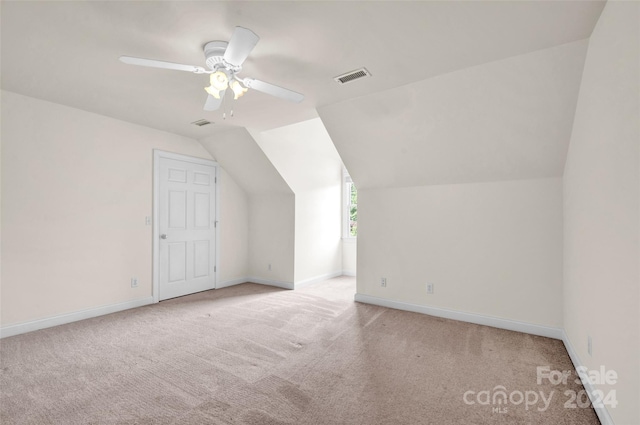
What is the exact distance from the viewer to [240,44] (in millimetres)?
1868

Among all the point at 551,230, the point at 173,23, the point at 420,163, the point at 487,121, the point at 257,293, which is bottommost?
the point at 257,293

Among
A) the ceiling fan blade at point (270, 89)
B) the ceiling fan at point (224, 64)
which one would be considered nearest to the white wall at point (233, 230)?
the ceiling fan at point (224, 64)

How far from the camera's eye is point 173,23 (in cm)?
201

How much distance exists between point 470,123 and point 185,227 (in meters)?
4.26

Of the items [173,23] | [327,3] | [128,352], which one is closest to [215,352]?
[128,352]

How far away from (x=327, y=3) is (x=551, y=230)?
308 centimetres

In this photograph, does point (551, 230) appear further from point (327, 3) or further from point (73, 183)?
point (73, 183)

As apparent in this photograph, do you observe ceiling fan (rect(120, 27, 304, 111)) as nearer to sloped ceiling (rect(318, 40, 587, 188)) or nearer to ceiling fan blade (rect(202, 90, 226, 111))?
ceiling fan blade (rect(202, 90, 226, 111))

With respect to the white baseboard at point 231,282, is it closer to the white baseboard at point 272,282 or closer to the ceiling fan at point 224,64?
the white baseboard at point 272,282

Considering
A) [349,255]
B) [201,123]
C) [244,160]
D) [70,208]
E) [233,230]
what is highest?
[201,123]

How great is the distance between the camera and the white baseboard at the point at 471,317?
123 inches

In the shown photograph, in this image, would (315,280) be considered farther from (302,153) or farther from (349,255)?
(302,153)

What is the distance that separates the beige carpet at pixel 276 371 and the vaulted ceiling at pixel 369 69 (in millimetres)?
1916

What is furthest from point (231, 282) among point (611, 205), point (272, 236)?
point (611, 205)
